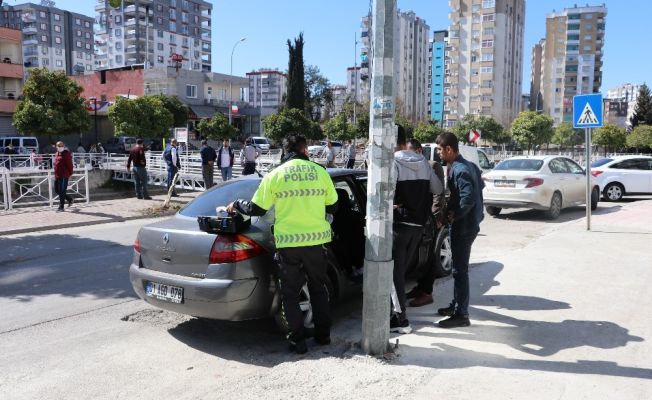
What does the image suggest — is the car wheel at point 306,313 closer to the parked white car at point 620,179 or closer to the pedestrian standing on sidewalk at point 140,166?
the pedestrian standing on sidewalk at point 140,166

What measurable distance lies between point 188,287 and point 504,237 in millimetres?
7555

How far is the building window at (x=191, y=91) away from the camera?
2388 inches

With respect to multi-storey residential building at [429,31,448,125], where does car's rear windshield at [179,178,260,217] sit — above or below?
below

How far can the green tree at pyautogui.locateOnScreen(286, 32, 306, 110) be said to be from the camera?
5912 centimetres

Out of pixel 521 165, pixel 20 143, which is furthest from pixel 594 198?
pixel 20 143

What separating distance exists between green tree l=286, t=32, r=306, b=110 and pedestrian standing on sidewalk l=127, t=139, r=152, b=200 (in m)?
42.2

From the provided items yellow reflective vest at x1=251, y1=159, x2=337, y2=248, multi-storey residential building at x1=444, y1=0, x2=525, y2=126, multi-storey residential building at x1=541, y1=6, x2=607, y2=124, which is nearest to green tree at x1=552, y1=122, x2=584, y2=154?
multi-storey residential building at x1=444, y1=0, x2=525, y2=126

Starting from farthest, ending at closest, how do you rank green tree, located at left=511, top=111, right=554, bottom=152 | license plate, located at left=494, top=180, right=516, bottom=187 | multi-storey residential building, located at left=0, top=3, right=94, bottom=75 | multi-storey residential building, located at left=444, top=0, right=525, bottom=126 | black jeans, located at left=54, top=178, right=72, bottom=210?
multi-storey residential building, located at left=0, top=3, right=94, bottom=75, multi-storey residential building, located at left=444, top=0, right=525, bottom=126, green tree, located at left=511, top=111, right=554, bottom=152, black jeans, located at left=54, top=178, right=72, bottom=210, license plate, located at left=494, top=180, right=516, bottom=187

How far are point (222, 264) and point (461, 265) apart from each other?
2186mm

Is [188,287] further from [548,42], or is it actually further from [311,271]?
[548,42]

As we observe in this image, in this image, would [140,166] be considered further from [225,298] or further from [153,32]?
[153,32]

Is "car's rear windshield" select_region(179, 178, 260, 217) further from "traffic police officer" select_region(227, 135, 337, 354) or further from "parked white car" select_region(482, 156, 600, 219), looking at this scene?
"parked white car" select_region(482, 156, 600, 219)

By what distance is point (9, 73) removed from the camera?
→ 45.7 meters

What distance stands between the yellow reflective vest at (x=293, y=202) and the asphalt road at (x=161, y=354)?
98cm
